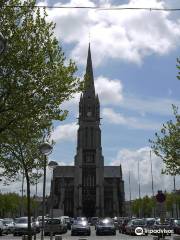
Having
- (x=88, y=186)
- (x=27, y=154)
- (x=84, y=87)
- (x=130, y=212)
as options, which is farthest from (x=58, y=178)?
(x=84, y=87)

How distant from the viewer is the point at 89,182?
14700 cm

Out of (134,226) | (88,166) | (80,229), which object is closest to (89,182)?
(88,166)

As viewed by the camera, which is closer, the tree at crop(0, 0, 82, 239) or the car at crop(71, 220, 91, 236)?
the tree at crop(0, 0, 82, 239)

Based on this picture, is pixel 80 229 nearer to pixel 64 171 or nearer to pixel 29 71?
pixel 29 71

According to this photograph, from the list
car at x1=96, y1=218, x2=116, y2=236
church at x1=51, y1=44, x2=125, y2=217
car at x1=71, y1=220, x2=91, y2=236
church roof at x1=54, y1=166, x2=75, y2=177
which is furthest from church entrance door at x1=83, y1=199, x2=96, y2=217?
car at x1=96, y1=218, x2=116, y2=236

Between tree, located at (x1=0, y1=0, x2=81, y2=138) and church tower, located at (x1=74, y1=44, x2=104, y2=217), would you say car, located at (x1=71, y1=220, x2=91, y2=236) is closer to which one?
tree, located at (x1=0, y1=0, x2=81, y2=138)

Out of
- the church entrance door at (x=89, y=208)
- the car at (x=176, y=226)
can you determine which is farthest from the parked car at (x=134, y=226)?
the church entrance door at (x=89, y=208)

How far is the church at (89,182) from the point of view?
142750 mm

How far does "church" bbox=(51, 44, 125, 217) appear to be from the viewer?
143 m

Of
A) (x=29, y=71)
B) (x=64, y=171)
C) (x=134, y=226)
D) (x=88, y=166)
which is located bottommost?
(x=134, y=226)

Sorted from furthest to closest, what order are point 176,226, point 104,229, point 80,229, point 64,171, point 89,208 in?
1. point 64,171
2. point 89,208
3. point 80,229
4. point 104,229
5. point 176,226

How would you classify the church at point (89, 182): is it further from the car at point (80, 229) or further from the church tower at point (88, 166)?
the car at point (80, 229)

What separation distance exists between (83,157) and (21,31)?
422ft

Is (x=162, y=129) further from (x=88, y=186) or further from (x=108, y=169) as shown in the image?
(x=108, y=169)
